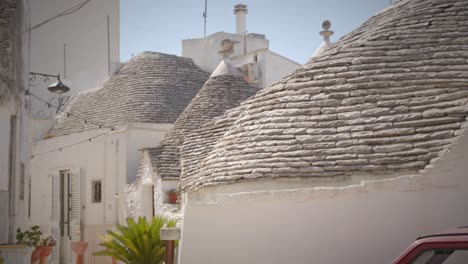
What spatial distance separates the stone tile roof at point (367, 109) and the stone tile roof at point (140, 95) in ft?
40.8

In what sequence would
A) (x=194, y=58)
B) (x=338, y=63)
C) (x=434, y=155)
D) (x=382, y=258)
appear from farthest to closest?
(x=194, y=58), (x=338, y=63), (x=434, y=155), (x=382, y=258)

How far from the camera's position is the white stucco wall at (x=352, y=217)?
393 inches

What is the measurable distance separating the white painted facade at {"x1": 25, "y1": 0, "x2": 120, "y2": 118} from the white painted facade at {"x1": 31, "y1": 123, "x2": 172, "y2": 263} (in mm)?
4610

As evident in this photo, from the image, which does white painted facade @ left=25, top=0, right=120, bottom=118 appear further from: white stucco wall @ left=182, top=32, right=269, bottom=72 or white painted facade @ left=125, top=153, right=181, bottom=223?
white painted facade @ left=125, top=153, right=181, bottom=223

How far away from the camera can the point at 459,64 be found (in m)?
12.1

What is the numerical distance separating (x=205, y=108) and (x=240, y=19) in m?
11.1

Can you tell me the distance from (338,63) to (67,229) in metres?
15.5

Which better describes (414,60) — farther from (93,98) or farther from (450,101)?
(93,98)

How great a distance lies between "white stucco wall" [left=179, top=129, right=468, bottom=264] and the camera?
9.99 metres

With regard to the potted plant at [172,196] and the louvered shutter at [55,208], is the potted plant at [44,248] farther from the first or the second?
the louvered shutter at [55,208]

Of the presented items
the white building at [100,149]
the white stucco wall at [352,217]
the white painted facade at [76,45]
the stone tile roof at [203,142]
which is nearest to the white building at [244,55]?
the white building at [100,149]

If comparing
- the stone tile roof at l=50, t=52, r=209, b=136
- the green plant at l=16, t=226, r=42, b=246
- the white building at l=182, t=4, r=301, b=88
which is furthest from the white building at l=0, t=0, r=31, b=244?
the white building at l=182, t=4, r=301, b=88

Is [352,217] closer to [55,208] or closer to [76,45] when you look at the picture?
[55,208]

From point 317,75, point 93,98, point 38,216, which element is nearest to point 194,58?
point 93,98
